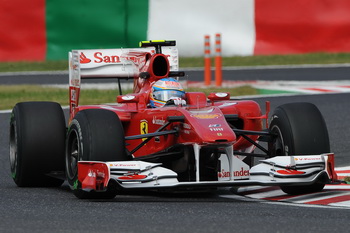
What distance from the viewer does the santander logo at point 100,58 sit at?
33.7ft

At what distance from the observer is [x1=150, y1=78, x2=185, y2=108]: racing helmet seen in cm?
916

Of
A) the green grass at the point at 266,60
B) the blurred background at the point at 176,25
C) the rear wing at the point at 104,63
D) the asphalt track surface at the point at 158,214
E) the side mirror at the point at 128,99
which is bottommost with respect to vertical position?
the asphalt track surface at the point at 158,214

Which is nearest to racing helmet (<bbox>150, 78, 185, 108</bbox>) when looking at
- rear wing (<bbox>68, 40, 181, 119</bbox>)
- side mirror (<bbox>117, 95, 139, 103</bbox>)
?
side mirror (<bbox>117, 95, 139, 103</bbox>)

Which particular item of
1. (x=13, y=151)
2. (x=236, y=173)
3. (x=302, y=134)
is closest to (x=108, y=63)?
(x=13, y=151)

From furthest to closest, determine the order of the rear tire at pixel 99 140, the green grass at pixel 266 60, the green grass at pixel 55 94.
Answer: the green grass at pixel 266 60 < the green grass at pixel 55 94 < the rear tire at pixel 99 140

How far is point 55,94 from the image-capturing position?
17.2m

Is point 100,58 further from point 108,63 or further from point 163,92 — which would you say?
point 163,92

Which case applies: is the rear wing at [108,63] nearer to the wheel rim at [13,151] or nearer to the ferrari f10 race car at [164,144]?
the ferrari f10 race car at [164,144]

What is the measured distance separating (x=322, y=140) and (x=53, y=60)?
43.0ft

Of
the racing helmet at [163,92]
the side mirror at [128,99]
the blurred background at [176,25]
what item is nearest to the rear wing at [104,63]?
the racing helmet at [163,92]

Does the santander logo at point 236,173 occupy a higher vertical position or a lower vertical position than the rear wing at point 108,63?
A: lower

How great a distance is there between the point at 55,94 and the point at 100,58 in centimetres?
698

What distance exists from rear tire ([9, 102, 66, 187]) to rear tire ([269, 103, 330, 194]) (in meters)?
2.14

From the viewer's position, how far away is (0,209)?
753 centimetres
